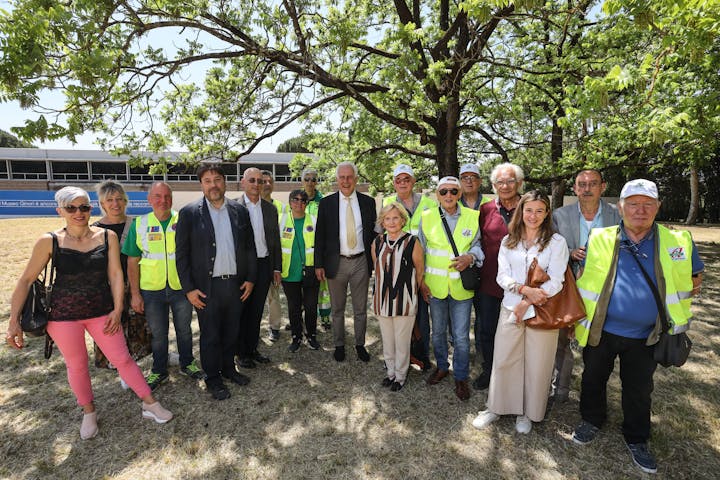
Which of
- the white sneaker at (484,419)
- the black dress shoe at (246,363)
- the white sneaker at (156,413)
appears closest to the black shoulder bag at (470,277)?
the white sneaker at (484,419)

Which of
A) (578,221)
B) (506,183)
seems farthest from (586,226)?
(506,183)

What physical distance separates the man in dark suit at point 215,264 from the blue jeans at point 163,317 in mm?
338

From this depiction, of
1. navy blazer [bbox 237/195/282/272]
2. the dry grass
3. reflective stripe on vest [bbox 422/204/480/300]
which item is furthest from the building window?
reflective stripe on vest [bbox 422/204/480/300]

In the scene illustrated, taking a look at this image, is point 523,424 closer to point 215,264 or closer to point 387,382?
point 387,382

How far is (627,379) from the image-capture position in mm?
2787

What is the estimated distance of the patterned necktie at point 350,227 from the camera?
4.18 m

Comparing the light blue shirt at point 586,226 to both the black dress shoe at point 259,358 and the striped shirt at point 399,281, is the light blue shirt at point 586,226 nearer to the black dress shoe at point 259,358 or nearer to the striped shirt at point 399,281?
the striped shirt at point 399,281

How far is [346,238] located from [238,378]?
5.94 feet

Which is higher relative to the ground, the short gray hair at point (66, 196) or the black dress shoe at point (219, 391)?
the short gray hair at point (66, 196)

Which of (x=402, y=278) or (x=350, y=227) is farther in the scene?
(x=350, y=227)

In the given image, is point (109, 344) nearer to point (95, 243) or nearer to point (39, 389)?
point (95, 243)

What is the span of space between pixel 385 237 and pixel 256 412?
1960 millimetres

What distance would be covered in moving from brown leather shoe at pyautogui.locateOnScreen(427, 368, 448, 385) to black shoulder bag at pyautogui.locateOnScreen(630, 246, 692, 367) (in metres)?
1.79

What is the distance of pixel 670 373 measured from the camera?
4059 mm
